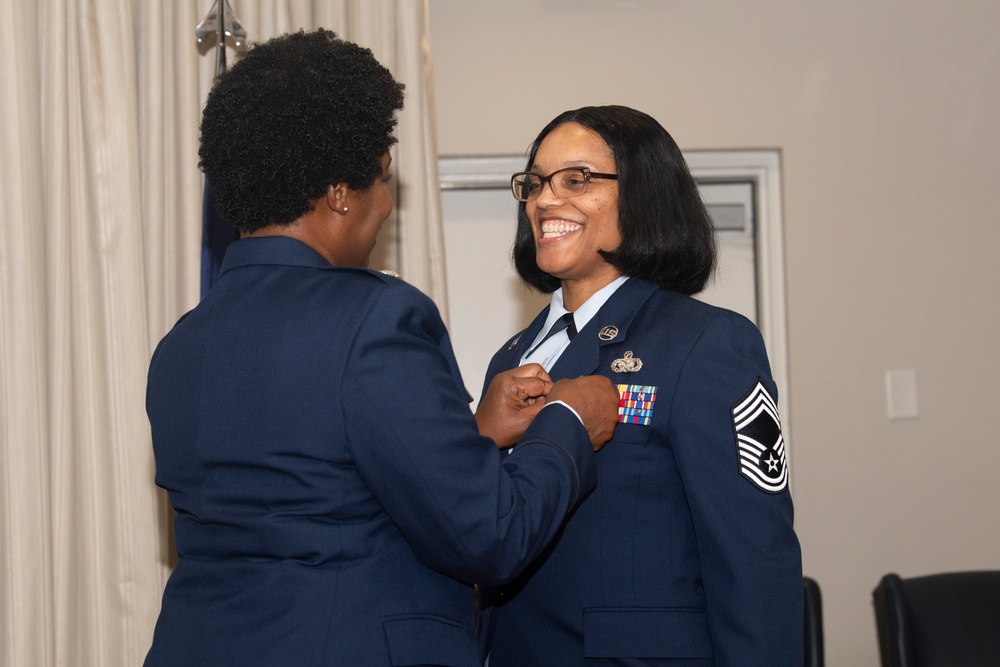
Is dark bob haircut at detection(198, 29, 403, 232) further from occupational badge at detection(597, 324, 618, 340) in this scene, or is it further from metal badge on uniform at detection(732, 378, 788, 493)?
metal badge on uniform at detection(732, 378, 788, 493)

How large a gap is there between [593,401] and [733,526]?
297 millimetres

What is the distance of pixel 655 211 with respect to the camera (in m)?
1.87

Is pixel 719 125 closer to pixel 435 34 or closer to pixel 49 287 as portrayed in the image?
pixel 435 34

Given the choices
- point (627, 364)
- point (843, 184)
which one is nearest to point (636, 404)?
point (627, 364)

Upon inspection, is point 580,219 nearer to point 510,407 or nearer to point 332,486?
point 510,407

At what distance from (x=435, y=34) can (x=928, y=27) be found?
69.3 inches

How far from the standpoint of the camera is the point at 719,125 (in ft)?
11.6

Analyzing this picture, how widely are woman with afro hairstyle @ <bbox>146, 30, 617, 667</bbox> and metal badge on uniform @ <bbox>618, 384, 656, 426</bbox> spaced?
0.24m

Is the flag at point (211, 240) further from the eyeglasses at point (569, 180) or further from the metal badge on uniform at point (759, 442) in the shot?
the metal badge on uniform at point (759, 442)

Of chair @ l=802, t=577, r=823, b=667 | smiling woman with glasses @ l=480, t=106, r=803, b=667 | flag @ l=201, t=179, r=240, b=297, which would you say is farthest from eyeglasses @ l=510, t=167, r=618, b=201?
chair @ l=802, t=577, r=823, b=667

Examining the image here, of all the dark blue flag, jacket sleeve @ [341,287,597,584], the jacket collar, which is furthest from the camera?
the dark blue flag

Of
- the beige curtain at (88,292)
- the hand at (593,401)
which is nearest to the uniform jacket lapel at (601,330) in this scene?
the hand at (593,401)

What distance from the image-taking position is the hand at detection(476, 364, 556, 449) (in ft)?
5.42

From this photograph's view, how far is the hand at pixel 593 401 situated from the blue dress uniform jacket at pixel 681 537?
0.19 feet
